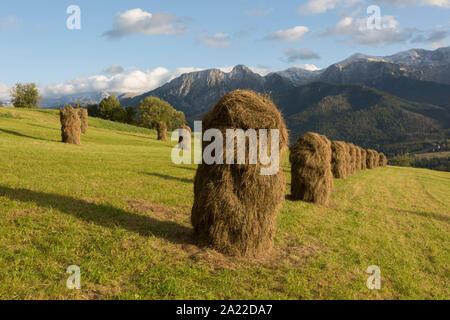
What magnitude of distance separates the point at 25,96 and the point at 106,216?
361ft

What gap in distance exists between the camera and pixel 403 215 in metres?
13.1

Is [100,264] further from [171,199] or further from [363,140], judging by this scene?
[363,140]

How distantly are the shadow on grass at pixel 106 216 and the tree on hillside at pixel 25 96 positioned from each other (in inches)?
4165

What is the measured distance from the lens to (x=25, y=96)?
90.3 m

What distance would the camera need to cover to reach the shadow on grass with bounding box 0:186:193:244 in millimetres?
6754

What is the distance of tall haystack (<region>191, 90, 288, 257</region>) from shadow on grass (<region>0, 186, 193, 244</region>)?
3.74ft

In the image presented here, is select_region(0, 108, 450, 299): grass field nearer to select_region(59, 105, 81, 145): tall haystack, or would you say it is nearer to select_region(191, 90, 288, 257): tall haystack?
select_region(191, 90, 288, 257): tall haystack

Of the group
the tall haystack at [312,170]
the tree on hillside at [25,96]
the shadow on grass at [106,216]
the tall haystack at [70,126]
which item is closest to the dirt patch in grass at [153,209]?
the shadow on grass at [106,216]

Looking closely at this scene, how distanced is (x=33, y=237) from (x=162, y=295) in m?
3.47

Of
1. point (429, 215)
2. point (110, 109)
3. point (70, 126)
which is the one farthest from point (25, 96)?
point (429, 215)

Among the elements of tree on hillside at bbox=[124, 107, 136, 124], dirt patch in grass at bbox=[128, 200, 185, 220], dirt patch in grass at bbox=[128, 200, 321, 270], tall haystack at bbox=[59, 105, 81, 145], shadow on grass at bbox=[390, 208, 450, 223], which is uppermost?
tree on hillside at bbox=[124, 107, 136, 124]

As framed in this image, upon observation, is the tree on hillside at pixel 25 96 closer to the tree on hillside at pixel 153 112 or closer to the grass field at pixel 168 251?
the tree on hillside at pixel 153 112

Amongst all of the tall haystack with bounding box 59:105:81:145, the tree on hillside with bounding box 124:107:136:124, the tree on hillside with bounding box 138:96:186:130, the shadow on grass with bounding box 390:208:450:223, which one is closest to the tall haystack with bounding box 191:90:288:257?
the shadow on grass with bounding box 390:208:450:223
